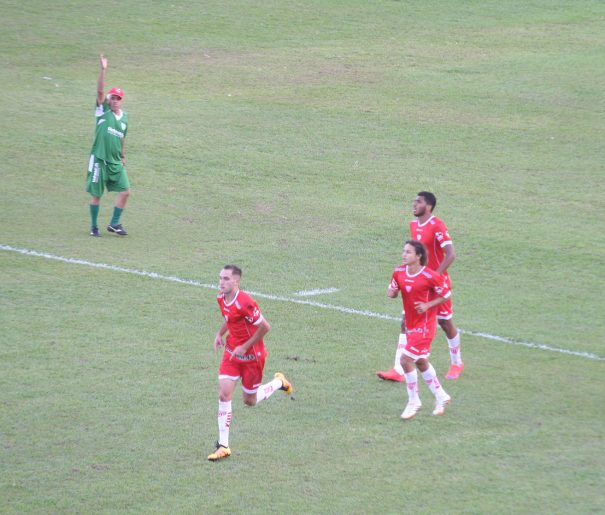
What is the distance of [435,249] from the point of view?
11398 millimetres

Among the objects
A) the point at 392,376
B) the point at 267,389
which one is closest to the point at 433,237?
the point at 392,376

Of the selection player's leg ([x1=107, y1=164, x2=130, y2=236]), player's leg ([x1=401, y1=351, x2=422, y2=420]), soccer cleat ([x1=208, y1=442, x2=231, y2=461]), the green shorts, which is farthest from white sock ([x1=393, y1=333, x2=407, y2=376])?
the green shorts

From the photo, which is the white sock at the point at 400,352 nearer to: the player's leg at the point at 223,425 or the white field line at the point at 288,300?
the white field line at the point at 288,300

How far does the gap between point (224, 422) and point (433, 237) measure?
3469mm

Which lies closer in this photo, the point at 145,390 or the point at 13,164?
the point at 145,390

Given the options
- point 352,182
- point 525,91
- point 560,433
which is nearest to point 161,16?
point 525,91

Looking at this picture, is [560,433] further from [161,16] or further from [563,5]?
[563,5]

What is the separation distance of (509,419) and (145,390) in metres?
3.76

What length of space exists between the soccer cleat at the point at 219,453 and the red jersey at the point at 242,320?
0.84 metres

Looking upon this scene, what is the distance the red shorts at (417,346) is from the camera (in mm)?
10109

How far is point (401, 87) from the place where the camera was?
85.7ft

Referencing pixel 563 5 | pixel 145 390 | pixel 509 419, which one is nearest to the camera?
pixel 509 419

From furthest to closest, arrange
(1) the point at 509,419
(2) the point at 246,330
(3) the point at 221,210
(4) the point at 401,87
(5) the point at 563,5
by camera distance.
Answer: (5) the point at 563,5
(4) the point at 401,87
(3) the point at 221,210
(1) the point at 509,419
(2) the point at 246,330

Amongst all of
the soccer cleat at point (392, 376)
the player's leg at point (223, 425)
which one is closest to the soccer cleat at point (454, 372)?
the soccer cleat at point (392, 376)
